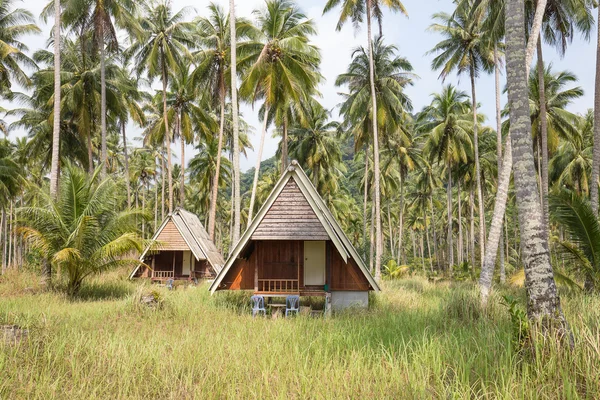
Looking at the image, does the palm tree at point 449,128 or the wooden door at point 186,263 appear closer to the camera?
the wooden door at point 186,263

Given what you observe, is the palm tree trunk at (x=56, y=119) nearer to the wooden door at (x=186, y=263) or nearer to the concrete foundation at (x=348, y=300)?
the wooden door at (x=186, y=263)

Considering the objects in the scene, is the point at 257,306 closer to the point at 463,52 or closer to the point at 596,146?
the point at 596,146

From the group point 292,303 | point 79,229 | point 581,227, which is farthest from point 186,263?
point 581,227

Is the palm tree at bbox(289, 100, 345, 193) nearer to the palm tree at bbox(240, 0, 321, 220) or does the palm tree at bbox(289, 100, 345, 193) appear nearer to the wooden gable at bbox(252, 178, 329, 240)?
the palm tree at bbox(240, 0, 321, 220)

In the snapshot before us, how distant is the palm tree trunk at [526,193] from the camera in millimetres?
5676

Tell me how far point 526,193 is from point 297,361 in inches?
175

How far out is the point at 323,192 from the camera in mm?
46000

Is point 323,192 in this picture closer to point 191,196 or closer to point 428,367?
point 191,196

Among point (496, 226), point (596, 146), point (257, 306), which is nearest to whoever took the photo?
point (496, 226)

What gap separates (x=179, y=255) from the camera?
24281 mm

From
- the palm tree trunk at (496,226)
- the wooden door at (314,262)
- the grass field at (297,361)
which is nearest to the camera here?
the grass field at (297,361)

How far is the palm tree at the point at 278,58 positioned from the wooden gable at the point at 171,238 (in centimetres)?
485

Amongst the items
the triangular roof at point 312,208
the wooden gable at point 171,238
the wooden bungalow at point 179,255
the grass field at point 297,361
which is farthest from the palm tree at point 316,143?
the grass field at point 297,361

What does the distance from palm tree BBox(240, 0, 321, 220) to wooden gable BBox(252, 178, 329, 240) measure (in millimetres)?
10029
